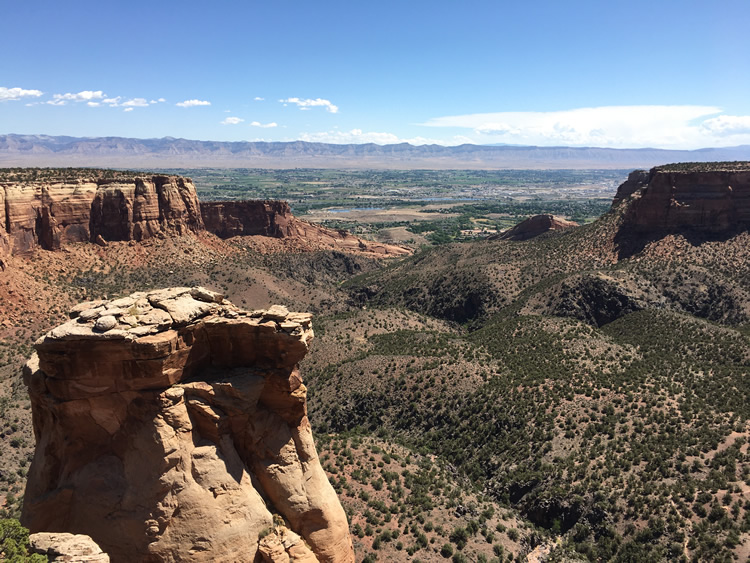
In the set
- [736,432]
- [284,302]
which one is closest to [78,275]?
[284,302]

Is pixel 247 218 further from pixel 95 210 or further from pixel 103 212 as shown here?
pixel 95 210

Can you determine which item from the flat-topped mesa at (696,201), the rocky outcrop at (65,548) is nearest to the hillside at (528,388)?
the flat-topped mesa at (696,201)

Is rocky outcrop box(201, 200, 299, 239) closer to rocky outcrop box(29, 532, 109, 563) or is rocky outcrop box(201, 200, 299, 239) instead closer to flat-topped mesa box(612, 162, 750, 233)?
flat-topped mesa box(612, 162, 750, 233)

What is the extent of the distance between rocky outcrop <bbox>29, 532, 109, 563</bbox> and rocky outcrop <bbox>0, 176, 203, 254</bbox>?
56649 mm

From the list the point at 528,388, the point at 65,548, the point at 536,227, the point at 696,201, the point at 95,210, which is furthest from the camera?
the point at 536,227

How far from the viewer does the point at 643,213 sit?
81.2 meters

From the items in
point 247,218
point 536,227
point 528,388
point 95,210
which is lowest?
point 528,388

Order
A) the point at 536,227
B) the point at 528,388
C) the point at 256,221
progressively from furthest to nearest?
the point at 536,227
the point at 256,221
the point at 528,388

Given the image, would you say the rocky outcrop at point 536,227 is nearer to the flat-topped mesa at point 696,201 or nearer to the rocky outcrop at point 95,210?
the flat-topped mesa at point 696,201

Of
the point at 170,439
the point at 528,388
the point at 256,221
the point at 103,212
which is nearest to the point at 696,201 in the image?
the point at 528,388

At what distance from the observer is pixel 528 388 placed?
41.8 metres

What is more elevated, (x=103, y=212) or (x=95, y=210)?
(x=95, y=210)

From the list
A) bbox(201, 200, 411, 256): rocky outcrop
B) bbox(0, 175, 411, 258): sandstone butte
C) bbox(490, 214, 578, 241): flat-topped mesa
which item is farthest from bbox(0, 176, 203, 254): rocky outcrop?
bbox(490, 214, 578, 241): flat-topped mesa

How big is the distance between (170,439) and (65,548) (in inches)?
145
